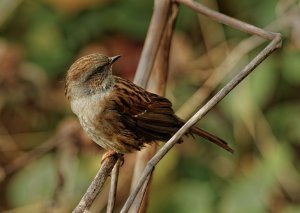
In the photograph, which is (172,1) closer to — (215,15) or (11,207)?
(215,15)

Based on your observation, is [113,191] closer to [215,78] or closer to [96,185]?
[96,185]

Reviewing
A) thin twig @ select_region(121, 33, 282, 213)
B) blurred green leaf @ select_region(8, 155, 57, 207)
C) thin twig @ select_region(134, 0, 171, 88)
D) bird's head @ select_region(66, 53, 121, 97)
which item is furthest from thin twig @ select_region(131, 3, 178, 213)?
blurred green leaf @ select_region(8, 155, 57, 207)

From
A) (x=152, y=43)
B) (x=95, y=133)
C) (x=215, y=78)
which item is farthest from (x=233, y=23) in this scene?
(x=215, y=78)

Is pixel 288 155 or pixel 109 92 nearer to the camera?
pixel 109 92

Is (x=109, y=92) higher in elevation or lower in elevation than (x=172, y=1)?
lower

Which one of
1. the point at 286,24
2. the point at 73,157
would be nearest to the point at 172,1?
the point at 286,24

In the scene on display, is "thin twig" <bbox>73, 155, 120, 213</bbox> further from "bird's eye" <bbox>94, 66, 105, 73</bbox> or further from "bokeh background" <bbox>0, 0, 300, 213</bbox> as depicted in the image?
"bokeh background" <bbox>0, 0, 300, 213</bbox>
